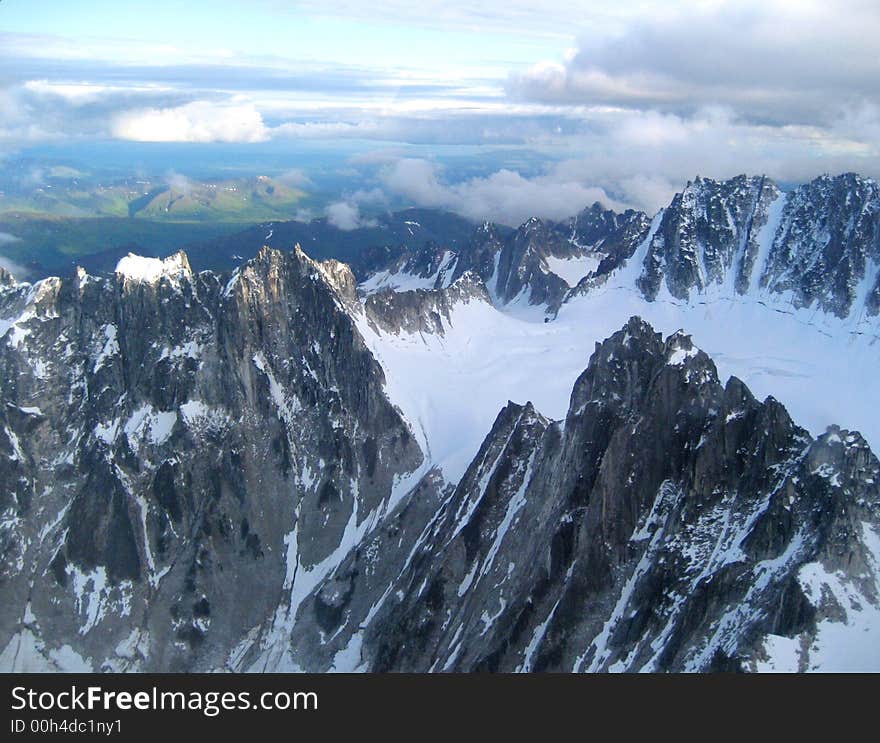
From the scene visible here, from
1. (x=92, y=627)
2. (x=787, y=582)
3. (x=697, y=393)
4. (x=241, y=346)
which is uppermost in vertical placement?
(x=697, y=393)

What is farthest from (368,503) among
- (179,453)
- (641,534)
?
(641,534)

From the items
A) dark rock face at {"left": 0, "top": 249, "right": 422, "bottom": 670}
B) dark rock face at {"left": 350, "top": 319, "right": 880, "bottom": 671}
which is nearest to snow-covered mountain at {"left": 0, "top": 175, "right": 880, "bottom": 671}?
dark rock face at {"left": 350, "top": 319, "right": 880, "bottom": 671}

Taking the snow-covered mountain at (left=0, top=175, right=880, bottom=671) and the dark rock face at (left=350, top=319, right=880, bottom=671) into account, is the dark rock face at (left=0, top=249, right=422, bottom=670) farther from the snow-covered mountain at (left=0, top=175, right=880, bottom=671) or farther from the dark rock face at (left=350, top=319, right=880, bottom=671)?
the dark rock face at (left=350, top=319, right=880, bottom=671)

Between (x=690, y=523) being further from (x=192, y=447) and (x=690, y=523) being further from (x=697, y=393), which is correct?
(x=192, y=447)

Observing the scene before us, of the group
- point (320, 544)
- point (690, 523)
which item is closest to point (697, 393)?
point (690, 523)

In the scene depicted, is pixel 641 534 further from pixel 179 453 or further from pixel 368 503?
pixel 179 453

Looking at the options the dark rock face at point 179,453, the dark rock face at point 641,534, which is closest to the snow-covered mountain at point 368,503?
the dark rock face at point 641,534
